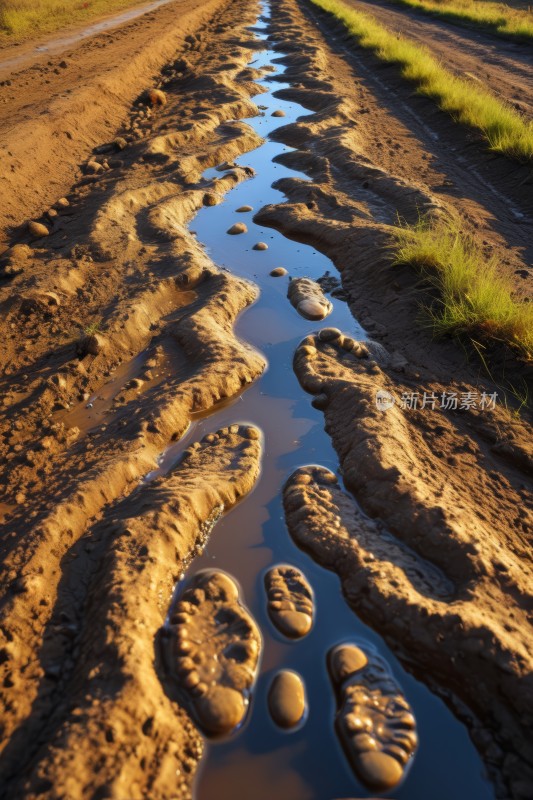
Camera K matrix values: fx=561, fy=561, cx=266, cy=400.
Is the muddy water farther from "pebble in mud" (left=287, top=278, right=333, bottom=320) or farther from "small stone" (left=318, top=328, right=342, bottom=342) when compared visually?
"small stone" (left=318, top=328, right=342, bottom=342)

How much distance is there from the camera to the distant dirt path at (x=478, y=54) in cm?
1036

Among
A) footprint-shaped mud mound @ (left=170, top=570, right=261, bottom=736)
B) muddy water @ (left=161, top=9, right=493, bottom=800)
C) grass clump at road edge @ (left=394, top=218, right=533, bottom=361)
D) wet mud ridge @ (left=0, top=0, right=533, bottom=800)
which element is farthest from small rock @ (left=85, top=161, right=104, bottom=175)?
footprint-shaped mud mound @ (left=170, top=570, right=261, bottom=736)

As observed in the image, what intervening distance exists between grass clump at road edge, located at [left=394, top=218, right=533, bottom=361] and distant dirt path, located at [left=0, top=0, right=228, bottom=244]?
13.0 feet

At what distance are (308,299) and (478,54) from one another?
12.5 m

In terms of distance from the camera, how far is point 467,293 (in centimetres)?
416

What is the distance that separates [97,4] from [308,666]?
20.8m

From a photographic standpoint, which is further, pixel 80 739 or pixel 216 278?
pixel 216 278

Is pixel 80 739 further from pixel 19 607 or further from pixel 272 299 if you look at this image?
pixel 272 299

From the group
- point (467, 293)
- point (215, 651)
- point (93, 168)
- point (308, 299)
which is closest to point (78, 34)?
point (93, 168)

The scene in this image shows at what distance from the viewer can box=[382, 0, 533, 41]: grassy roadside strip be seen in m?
15.3

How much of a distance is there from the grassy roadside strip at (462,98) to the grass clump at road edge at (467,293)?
270cm

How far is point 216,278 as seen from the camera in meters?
4.92

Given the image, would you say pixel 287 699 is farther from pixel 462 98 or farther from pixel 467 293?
pixel 462 98

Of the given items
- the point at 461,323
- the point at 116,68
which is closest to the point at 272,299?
the point at 461,323
